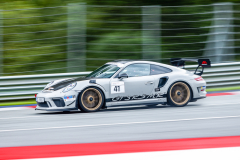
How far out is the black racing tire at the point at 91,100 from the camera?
27.0 feet

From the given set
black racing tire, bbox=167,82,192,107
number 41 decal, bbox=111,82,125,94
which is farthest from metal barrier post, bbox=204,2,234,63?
number 41 decal, bbox=111,82,125,94

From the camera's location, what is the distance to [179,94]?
8.94 meters

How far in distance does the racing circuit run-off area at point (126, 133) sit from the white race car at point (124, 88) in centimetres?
24

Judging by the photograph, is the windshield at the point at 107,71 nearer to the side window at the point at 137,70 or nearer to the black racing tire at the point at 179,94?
the side window at the point at 137,70

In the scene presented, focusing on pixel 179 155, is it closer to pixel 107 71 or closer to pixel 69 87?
pixel 69 87

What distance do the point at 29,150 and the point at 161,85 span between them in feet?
13.9

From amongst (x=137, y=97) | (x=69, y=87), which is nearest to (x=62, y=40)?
(x=69, y=87)

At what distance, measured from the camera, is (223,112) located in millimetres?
7988

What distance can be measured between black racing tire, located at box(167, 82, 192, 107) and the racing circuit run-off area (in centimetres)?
19

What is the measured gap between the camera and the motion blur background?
10.9 meters

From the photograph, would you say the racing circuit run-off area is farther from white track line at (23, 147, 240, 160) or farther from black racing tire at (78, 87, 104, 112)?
black racing tire at (78, 87, 104, 112)

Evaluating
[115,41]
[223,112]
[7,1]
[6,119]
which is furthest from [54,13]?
[223,112]

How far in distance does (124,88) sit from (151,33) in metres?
3.60

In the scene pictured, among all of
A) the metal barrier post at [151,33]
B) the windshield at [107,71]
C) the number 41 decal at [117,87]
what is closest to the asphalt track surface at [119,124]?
the number 41 decal at [117,87]
